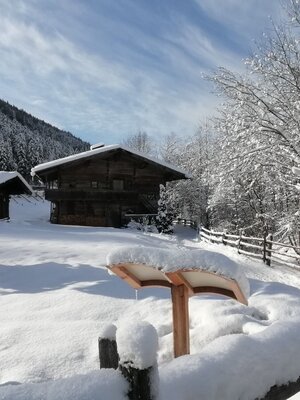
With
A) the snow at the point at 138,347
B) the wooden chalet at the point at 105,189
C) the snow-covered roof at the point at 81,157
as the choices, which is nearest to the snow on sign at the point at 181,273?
the snow at the point at 138,347

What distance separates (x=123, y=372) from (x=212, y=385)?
477mm

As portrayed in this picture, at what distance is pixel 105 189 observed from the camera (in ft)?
86.7

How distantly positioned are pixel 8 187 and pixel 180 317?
2784 cm

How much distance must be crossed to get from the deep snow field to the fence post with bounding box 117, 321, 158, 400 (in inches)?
2.0

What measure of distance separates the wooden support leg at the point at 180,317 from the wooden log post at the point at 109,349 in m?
1.16

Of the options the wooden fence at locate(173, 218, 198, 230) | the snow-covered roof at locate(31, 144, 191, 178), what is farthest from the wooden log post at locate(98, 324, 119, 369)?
the wooden fence at locate(173, 218, 198, 230)

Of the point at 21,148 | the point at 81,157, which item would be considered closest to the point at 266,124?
the point at 81,157

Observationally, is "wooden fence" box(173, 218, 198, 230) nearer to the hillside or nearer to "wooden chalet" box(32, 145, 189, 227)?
"wooden chalet" box(32, 145, 189, 227)

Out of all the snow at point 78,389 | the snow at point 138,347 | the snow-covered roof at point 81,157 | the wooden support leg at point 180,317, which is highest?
the snow-covered roof at point 81,157

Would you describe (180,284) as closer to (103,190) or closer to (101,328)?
(101,328)

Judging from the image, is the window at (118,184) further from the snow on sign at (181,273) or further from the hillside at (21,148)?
the hillside at (21,148)

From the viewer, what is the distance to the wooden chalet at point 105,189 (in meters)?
26.3

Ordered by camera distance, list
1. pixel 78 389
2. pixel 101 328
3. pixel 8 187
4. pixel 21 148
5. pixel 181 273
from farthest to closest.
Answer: pixel 21 148 < pixel 8 187 < pixel 101 328 < pixel 181 273 < pixel 78 389

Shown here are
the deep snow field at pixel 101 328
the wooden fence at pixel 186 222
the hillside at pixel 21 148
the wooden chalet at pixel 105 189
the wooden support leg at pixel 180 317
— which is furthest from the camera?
the hillside at pixel 21 148
